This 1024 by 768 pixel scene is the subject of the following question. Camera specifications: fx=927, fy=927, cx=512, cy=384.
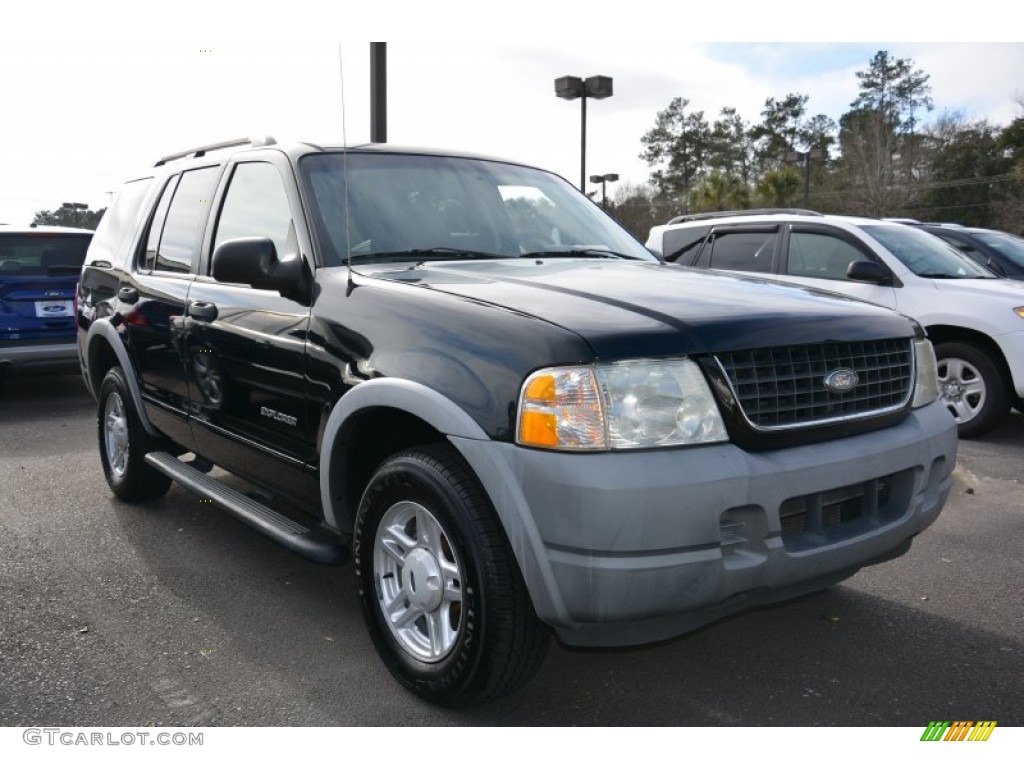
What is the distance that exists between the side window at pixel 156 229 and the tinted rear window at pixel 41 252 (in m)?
4.87

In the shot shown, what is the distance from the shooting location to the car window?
14.6 feet

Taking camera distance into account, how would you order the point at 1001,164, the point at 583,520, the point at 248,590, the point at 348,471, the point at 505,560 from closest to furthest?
the point at 583,520, the point at 505,560, the point at 348,471, the point at 248,590, the point at 1001,164

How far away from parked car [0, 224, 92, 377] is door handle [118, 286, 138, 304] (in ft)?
14.6

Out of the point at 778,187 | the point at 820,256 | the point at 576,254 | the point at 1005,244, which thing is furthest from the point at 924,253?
the point at 778,187

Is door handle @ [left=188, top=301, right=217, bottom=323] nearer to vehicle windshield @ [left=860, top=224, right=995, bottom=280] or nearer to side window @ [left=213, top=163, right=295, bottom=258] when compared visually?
side window @ [left=213, top=163, right=295, bottom=258]

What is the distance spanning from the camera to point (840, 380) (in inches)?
113

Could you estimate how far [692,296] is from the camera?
301 centimetres

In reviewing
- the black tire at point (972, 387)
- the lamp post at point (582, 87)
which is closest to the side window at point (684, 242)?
the black tire at point (972, 387)

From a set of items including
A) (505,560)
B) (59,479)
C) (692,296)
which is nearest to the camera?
(505,560)

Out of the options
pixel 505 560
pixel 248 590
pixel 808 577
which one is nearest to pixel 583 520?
pixel 505 560

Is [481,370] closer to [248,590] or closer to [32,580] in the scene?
[248,590]

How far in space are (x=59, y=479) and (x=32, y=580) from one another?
2.06 metres

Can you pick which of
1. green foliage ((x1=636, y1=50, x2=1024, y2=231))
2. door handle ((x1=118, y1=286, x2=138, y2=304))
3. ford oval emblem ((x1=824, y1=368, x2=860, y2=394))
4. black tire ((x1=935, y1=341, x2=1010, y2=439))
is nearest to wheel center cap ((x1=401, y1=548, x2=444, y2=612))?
ford oval emblem ((x1=824, y1=368, x2=860, y2=394))

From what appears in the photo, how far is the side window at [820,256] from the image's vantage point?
8.02m
